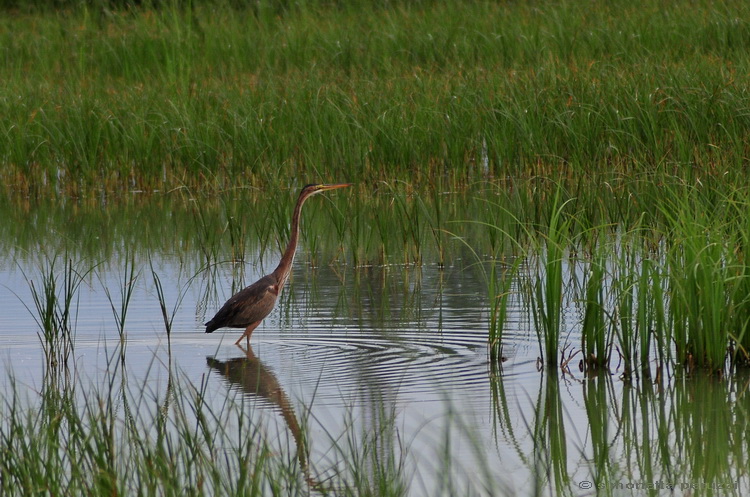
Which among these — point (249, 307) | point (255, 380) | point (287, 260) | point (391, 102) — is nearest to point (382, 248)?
point (287, 260)

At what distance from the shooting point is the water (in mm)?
4062

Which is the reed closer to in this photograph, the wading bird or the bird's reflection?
the bird's reflection

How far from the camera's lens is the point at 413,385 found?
5.42 metres

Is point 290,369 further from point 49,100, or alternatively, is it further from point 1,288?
point 49,100

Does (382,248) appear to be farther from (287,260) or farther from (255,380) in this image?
(255,380)

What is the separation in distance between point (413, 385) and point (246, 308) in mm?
1581

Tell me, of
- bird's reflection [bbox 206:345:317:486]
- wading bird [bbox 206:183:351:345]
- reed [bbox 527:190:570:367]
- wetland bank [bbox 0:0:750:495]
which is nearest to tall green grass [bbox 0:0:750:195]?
wetland bank [bbox 0:0:750:495]

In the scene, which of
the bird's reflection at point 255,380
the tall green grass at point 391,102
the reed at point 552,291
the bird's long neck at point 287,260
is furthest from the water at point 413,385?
the tall green grass at point 391,102

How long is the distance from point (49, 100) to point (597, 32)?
6.85 m

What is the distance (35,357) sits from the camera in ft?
20.4

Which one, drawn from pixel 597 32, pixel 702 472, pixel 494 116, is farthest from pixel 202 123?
pixel 702 472

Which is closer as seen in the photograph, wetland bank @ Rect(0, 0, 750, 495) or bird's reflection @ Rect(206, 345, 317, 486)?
wetland bank @ Rect(0, 0, 750, 495)

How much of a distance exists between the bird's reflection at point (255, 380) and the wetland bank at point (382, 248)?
32 millimetres

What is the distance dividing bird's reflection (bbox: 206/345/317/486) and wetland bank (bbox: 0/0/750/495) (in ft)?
0.11
